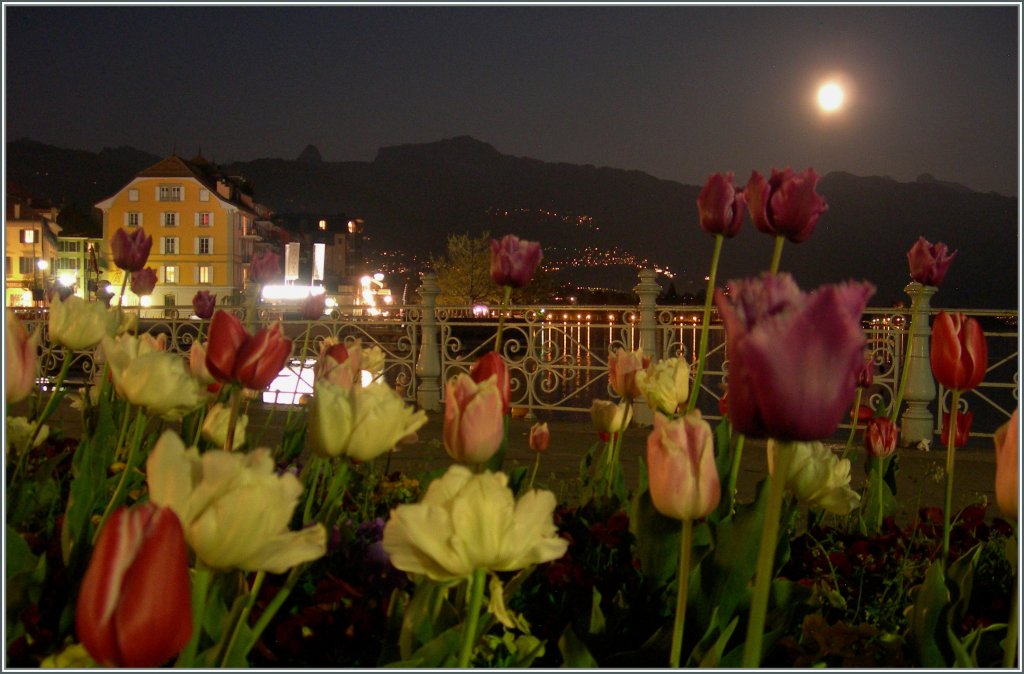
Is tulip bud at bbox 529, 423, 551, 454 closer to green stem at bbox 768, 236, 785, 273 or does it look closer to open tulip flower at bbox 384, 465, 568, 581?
green stem at bbox 768, 236, 785, 273

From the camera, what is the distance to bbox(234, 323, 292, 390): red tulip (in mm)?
1280

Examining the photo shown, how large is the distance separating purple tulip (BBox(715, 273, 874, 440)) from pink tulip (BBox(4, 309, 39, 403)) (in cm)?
101

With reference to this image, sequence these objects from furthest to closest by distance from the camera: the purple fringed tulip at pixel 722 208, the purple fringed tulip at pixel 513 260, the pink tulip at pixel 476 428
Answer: the purple fringed tulip at pixel 513 260 < the purple fringed tulip at pixel 722 208 < the pink tulip at pixel 476 428

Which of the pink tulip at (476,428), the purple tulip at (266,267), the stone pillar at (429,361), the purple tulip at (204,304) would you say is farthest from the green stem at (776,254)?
the stone pillar at (429,361)

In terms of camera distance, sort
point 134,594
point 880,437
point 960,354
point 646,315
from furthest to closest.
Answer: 1. point 646,315
2. point 880,437
3. point 960,354
4. point 134,594

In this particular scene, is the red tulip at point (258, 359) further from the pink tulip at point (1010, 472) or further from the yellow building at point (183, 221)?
the yellow building at point (183, 221)

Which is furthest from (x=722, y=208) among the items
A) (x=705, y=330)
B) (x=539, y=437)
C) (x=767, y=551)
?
(x=767, y=551)

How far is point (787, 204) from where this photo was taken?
1.70 metres

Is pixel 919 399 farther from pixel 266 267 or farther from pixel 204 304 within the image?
pixel 204 304

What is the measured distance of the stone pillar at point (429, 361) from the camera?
28.2 feet

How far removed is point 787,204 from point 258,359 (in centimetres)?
104

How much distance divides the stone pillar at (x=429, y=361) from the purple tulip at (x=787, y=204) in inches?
273

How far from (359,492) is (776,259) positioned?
5.16 feet

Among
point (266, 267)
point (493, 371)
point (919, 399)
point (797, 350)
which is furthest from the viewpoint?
point (919, 399)
